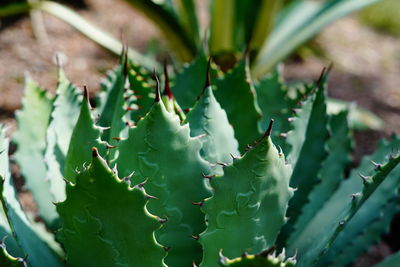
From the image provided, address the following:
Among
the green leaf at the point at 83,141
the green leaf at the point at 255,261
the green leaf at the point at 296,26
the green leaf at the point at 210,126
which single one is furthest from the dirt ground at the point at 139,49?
the green leaf at the point at 255,261

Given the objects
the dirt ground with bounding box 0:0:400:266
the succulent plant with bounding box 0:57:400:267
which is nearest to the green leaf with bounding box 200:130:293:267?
the succulent plant with bounding box 0:57:400:267

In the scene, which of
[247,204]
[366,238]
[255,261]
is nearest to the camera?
[255,261]

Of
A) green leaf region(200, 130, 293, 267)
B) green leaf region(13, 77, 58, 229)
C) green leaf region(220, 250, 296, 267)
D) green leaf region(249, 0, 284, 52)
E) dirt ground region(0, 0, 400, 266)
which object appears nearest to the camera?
green leaf region(220, 250, 296, 267)

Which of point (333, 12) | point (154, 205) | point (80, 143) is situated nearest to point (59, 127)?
point (80, 143)

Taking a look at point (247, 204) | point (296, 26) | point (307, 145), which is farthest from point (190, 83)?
point (296, 26)

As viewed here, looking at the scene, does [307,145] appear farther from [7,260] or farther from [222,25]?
[222,25]

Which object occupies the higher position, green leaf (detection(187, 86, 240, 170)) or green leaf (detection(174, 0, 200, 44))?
green leaf (detection(187, 86, 240, 170))

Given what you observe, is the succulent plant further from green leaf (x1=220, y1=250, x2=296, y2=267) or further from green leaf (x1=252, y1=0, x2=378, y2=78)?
green leaf (x1=252, y1=0, x2=378, y2=78)
